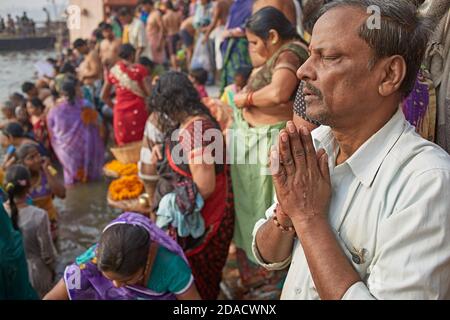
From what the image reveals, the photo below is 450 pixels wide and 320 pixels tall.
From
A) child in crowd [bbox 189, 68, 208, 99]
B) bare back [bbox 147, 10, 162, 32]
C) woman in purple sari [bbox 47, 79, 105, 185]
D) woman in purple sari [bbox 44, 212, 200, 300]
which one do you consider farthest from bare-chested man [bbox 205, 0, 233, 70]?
woman in purple sari [bbox 44, 212, 200, 300]

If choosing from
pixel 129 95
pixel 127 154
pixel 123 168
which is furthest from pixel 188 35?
pixel 123 168

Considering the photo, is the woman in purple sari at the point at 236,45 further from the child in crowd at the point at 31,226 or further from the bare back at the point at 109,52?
the bare back at the point at 109,52

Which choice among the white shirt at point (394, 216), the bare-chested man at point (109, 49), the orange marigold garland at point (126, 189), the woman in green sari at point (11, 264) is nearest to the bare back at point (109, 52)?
the bare-chested man at point (109, 49)

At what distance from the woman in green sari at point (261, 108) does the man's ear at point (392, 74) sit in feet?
4.83

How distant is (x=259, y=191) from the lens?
9.77 feet

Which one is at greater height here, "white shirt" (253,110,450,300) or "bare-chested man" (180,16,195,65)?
"white shirt" (253,110,450,300)

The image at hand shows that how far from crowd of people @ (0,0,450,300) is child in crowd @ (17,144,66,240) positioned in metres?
0.01

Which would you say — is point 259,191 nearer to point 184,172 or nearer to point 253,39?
point 184,172

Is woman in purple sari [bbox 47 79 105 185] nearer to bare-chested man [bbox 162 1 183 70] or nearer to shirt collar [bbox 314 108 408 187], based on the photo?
bare-chested man [bbox 162 1 183 70]

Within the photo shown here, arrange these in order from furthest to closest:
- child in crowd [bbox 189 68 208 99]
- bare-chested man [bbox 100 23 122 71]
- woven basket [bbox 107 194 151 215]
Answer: bare-chested man [bbox 100 23 122 71]
child in crowd [bbox 189 68 208 99]
woven basket [bbox 107 194 151 215]

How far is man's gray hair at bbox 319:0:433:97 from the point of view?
1.11 m

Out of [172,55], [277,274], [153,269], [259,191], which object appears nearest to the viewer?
[153,269]
